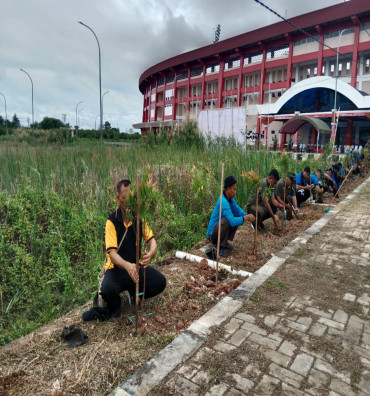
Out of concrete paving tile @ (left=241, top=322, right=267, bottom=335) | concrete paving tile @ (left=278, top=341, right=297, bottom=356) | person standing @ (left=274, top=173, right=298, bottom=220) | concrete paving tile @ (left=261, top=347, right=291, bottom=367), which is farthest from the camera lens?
person standing @ (left=274, top=173, right=298, bottom=220)

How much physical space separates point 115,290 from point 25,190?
225 cm

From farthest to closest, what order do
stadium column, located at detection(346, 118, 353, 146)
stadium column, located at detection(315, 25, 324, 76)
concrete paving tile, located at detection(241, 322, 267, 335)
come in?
stadium column, located at detection(315, 25, 324, 76), stadium column, located at detection(346, 118, 353, 146), concrete paving tile, located at detection(241, 322, 267, 335)

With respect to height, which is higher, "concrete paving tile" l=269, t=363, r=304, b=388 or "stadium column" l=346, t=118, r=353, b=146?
"stadium column" l=346, t=118, r=353, b=146

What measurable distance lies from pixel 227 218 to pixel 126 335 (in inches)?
75.1

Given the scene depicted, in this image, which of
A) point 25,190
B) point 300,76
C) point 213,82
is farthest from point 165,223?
point 213,82

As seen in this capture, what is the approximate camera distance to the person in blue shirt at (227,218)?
3766mm

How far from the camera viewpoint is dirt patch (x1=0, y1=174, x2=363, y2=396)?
182 centimetres

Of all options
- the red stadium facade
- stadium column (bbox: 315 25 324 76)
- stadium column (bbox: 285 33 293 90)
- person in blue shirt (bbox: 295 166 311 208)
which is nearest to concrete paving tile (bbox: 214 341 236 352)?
person in blue shirt (bbox: 295 166 311 208)

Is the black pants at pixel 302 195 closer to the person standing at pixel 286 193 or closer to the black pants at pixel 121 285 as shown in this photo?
the person standing at pixel 286 193

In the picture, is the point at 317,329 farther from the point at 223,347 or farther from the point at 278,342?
the point at 223,347

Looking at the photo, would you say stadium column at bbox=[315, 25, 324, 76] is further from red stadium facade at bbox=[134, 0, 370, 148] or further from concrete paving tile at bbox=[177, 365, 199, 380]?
concrete paving tile at bbox=[177, 365, 199, 380]

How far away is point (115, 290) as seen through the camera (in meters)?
2.41

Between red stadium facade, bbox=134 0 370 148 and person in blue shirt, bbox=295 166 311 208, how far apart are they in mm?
13051

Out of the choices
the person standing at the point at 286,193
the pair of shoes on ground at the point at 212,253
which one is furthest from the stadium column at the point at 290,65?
the pair of shoes on ground at the point at 212,253
